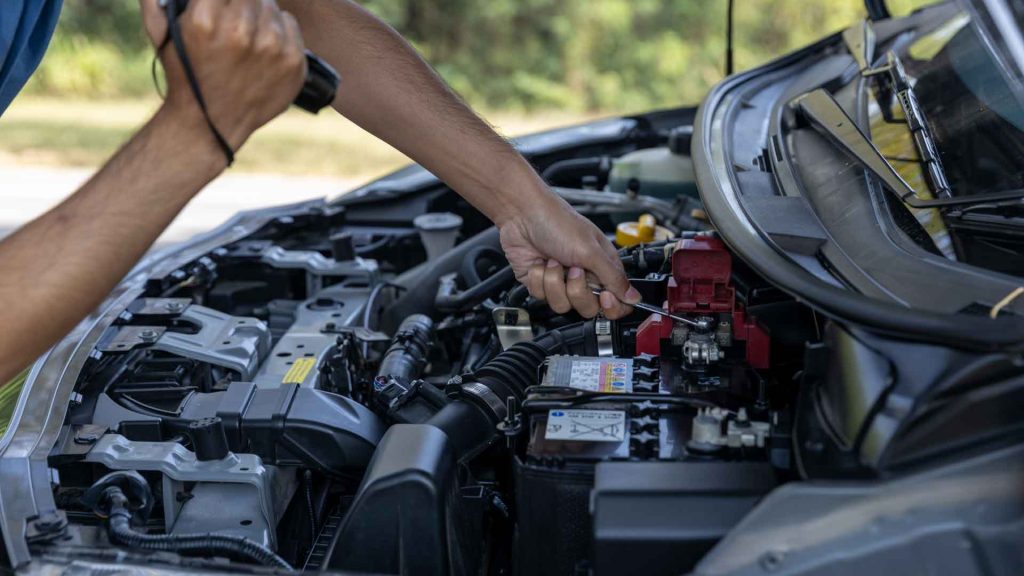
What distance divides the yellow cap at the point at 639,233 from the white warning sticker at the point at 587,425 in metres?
0.84

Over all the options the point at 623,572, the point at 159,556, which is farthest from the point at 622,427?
the point at 159,556

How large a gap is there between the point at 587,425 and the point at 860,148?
86 cm

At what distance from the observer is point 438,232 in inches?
114

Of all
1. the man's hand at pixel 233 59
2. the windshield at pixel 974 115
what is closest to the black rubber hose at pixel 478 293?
the windshield at pixel 974 115

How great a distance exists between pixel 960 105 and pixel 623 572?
1300 mm

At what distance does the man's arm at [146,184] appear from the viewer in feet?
4.24

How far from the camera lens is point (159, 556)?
1.44m

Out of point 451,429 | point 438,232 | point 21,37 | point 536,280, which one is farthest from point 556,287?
point 21,37

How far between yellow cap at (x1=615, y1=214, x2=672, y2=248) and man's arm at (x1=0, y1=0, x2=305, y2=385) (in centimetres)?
121

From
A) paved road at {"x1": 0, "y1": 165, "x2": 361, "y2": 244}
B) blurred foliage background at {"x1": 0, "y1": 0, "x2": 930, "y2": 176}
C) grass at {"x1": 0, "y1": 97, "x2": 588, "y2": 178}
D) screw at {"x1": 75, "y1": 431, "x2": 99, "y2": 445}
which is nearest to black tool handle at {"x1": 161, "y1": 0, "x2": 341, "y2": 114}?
screw at {"x1": 75, "y1": 431, "x2": 99, "y2": 445}

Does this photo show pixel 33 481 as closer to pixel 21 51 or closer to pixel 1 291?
pixel 1 291

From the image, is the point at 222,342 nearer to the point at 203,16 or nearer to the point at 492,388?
the point at 492,388

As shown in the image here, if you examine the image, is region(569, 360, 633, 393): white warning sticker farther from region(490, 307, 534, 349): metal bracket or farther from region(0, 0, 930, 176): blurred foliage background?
region(0, 0, 930, 176): blurred foliage background

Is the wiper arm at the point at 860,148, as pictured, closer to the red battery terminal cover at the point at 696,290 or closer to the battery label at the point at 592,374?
the red battery terminal cover at the point at 696,290
